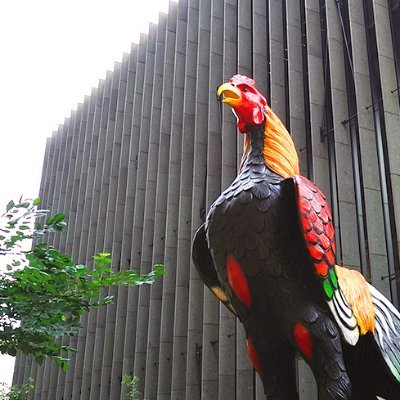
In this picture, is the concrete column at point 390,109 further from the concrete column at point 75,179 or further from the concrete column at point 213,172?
the concrete column at point 75,179

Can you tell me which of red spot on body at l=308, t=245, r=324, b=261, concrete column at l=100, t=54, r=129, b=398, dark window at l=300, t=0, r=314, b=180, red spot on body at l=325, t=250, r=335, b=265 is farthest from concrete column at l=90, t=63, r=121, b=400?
red spot on body at l=308, t=245, r=324, b=261

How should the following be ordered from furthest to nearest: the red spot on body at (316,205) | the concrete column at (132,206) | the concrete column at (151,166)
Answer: the concrete column at (132,206) → the concrete column at (151,166) → the red spot on body at (316,205)

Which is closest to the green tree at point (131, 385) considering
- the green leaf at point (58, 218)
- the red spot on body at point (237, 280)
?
the green leaf at point (58, 218)

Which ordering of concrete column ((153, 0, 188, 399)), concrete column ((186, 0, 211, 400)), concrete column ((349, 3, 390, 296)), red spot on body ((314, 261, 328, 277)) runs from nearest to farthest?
red spot on body ((314, 261, 328, 277))
concrete column ((349, 3, 390, 296))
concrete column ((186, 0, 211, 400))
concrete column ((153, 0, 188, 399))

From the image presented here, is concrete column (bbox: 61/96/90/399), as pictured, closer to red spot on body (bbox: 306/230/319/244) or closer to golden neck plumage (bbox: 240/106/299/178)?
golden neck plumage (bbox: 240/106/299/178)

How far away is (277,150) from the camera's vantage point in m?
4.89

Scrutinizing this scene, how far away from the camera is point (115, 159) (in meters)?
24.6

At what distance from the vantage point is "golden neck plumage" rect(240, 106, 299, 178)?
4.81 m

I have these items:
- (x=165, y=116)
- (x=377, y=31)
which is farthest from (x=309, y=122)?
(x=165, y=116)

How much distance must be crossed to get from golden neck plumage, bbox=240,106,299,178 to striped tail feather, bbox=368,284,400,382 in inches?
50.4

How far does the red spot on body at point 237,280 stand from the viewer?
4480 millimetres

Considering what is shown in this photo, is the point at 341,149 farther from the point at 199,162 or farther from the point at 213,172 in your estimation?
the point at 199,162

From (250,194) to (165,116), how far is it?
1726 cm

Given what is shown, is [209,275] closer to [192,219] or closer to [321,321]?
[321,321]
